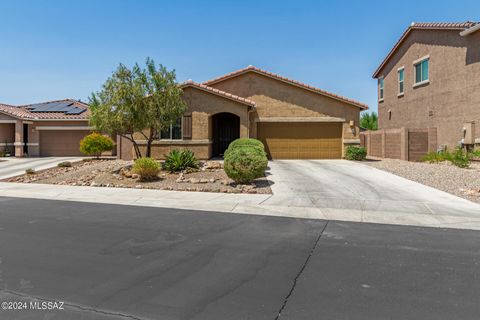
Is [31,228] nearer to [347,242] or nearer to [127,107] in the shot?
[347,242]

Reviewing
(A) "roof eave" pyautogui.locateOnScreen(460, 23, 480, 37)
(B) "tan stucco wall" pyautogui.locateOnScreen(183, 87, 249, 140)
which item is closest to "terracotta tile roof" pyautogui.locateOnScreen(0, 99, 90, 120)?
(B) "tan stucco wall" pyautogui.locateOnScreen(183, 87, 249, 140)

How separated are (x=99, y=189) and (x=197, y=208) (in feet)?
19.0

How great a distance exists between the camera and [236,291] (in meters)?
4.24

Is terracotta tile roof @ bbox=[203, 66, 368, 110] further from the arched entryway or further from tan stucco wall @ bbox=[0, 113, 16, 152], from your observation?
tan stucco wall @ bbox=[0, 113, 16, 152]

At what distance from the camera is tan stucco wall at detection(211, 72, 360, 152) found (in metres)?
22.1

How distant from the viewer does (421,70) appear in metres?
23.2

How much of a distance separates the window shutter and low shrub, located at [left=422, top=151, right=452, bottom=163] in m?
14.0

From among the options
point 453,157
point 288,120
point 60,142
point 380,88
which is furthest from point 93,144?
point 380,88

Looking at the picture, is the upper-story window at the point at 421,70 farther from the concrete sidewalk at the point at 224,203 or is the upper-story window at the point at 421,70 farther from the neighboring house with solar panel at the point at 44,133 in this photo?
the neighboring house with solar panel at the point at 44,133

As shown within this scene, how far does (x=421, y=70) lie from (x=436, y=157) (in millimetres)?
7713

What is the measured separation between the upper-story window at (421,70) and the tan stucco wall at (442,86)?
352mm

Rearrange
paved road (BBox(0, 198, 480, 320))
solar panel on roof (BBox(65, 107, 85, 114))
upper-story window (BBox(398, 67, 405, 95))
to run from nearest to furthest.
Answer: paved road (BBox(0, 198, 480, 320)) → upper-story window (BBox(398, 67, 405, 95)) → solar panel on roof (BBox(65, 107, 85, 114))

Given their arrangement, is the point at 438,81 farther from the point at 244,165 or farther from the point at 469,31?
the point at 244,165

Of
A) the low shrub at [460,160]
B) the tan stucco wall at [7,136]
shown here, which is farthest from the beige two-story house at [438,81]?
the tan stucco wall at [7,136]
